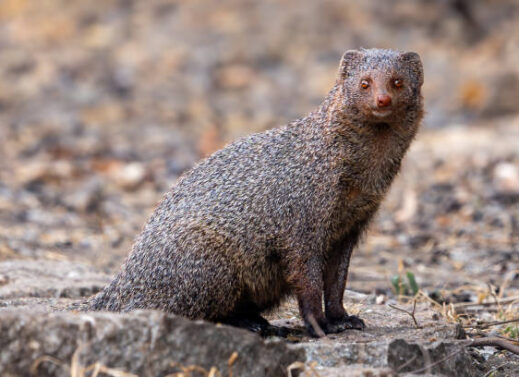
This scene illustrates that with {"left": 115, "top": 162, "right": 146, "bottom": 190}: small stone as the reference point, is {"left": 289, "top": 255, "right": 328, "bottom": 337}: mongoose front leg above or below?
below

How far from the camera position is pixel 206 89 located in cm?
1101

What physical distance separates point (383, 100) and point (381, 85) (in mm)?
108

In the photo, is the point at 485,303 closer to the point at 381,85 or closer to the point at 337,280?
the point at 337,280

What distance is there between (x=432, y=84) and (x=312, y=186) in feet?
24.5

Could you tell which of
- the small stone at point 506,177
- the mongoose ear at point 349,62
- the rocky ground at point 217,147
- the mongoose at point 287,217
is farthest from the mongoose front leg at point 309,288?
the small stone at point 506,177

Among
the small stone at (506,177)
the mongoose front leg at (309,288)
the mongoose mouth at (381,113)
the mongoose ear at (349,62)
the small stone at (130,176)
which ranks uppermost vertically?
the small stone at (130,176)

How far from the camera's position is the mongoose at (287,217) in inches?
146

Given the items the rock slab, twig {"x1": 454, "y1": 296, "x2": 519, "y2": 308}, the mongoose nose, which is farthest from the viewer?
twig {"x1": 454, "y1": 296, "x2": 519, "y2": 308}

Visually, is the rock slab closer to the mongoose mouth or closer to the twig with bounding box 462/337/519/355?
the twig with bounding box 462/337/519/355

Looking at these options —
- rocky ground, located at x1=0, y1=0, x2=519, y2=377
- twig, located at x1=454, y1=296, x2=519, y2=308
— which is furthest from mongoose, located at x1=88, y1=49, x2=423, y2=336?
twig, located at x1=454, y1=296, x2=519, y2=308

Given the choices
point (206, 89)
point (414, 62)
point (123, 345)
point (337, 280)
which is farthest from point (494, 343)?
point (206, 89)

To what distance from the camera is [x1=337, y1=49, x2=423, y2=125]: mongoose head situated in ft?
12.1

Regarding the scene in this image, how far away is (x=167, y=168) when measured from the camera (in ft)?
30.8

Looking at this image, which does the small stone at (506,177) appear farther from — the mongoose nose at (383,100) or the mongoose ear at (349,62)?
the mongoose nose at (383,100)
